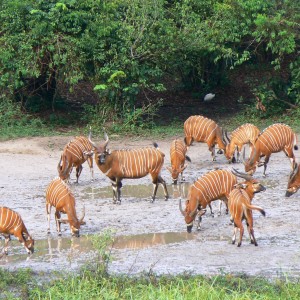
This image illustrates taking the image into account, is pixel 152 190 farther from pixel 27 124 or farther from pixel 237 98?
pixel 237 98

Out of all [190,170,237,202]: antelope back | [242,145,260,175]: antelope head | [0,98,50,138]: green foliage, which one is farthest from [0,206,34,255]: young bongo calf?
[0,98,50,138]: green foliage

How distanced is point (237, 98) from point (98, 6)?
15.9 ft

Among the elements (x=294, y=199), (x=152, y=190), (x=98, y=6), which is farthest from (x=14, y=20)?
(x=294, y=199)

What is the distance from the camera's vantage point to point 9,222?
10.2 metres

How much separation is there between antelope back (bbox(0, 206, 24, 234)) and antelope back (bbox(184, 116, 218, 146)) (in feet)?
20.5

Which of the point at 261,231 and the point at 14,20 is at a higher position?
the point at 14,20

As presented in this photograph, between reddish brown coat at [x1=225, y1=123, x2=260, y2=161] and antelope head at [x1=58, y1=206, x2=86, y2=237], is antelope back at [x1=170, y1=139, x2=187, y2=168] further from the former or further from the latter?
antelope head at [x1=58, y1=206, x2=86, y2=237]

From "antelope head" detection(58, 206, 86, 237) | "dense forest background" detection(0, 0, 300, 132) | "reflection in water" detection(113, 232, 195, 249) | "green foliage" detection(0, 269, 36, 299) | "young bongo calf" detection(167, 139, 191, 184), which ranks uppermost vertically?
"dense forest background" detection(0, 0, 300, 132)

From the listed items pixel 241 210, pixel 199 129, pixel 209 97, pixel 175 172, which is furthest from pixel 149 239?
pixel 209 97

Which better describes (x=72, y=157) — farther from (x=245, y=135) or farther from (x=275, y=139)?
(x=275, y=139)

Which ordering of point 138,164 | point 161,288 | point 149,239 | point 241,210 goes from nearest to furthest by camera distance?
1. point 161,288
2. point 241,210
3. point 149,239
4. point 138,164

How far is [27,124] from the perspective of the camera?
1828 cm

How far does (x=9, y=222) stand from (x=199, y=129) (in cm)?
639

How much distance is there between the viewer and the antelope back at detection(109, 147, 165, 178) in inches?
512
